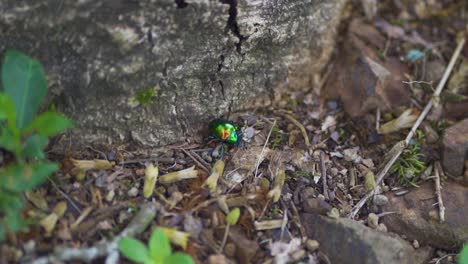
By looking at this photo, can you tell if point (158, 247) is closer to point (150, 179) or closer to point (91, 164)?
point (150, 179)

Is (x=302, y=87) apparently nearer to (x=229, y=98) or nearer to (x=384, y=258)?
(x=229, y=98)

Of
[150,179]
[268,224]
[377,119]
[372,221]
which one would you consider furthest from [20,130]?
[377,119]

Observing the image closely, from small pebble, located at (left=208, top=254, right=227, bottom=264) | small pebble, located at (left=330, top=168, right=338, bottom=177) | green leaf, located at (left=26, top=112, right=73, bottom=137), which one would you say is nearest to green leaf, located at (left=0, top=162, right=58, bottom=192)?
green leaf, located at (left=26, top=112, right=73, bottom=137)

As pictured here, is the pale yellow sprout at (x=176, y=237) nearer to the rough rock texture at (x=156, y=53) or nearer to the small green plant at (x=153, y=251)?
the small green plant at (x=153, y=251)

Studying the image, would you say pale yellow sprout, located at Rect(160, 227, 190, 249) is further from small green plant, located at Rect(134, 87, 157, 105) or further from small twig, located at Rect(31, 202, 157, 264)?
small green plant, located at Rect(134, 87, 157, 105)

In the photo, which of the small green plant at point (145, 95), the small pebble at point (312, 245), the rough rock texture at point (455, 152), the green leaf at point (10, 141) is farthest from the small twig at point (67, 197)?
the rough rock texture at point (455, 152)
